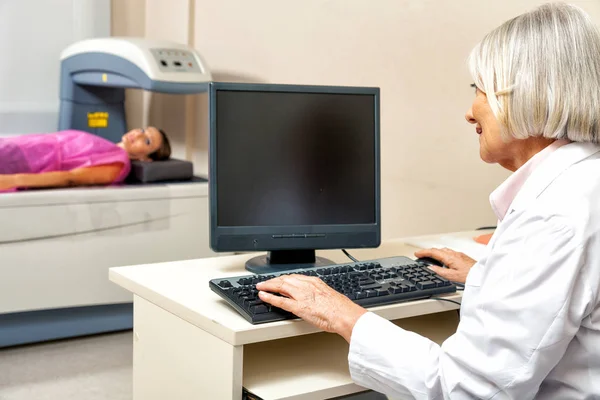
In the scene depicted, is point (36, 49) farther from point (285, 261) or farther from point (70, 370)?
point (285, 261)

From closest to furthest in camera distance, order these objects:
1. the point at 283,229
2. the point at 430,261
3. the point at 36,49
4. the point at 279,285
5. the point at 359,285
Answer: the point at 279,285 < the point at 359,285 < the point at 283,229 < the point at 430,261 < the point at 36,49

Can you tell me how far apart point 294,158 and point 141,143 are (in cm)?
168

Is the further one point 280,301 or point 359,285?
point 359,285

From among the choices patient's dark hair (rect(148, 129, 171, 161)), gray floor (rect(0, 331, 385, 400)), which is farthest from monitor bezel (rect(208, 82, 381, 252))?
patient's dark hair (rect(148, 129, 171, 161))

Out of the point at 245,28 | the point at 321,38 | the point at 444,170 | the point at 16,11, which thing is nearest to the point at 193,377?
the point at 444,170

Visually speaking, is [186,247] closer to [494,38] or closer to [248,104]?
[248,104]

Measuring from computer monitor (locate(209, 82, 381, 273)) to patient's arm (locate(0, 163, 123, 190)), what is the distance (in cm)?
142

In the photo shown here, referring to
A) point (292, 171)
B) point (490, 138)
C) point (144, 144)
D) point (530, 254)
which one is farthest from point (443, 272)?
point (144, 144)

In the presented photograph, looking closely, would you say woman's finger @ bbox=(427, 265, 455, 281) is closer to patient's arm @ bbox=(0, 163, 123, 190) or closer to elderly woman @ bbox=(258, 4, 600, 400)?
elderly woman @ bbox=(258, 4, 600, 400)

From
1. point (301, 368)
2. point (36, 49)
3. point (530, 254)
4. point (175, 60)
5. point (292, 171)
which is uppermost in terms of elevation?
point (36, 49)

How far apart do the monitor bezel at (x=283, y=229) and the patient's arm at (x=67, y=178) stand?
142 centimetres

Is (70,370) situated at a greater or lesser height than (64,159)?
lesser

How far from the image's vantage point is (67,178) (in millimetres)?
2955

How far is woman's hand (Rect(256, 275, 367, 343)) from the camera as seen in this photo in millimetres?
1318
